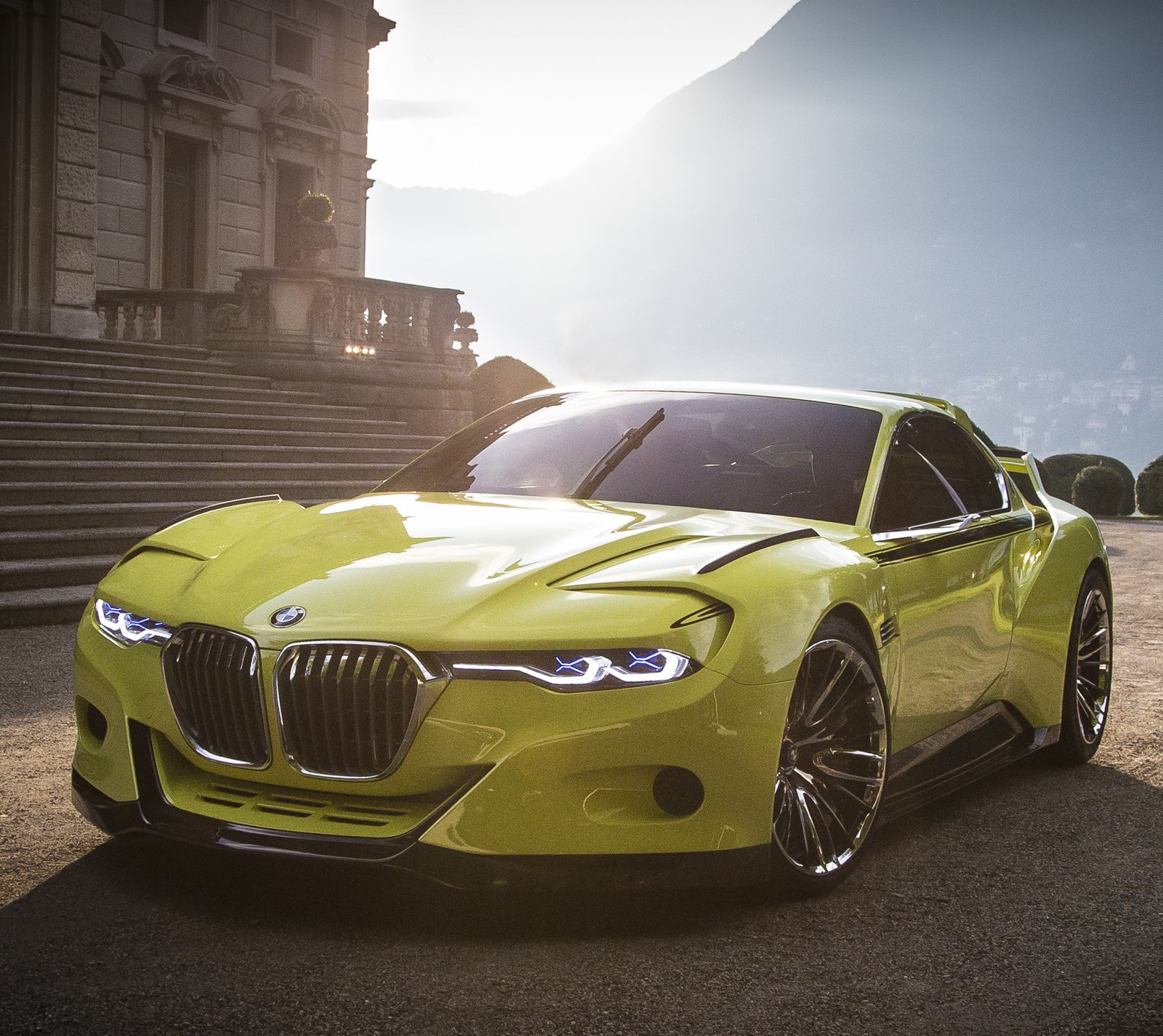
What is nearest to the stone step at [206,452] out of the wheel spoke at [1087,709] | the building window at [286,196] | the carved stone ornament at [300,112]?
the wheel spoke at [1087,709]

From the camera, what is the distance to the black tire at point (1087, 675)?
5.37 meters

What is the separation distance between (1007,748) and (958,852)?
0.92 metres

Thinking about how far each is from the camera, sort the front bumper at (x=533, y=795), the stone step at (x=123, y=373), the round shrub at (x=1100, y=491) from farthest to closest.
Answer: the round shrub at (x=1100, y=491), the stone step at (x=123, y=373), the front bumper at (x=533, y=795)

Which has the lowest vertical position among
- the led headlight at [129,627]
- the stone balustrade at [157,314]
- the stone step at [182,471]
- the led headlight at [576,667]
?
the stone step at [182,471]

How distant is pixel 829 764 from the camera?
3.62 m

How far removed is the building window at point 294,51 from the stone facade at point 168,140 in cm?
3

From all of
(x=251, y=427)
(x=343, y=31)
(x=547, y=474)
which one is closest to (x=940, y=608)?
(x=547, y=474)

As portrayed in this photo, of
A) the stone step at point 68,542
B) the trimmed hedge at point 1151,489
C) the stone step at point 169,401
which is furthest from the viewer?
the trimmed hedge at point 1151,489

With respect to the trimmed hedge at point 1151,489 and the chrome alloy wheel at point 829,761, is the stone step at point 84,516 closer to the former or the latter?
the chrome alloy wheel at point 829,761

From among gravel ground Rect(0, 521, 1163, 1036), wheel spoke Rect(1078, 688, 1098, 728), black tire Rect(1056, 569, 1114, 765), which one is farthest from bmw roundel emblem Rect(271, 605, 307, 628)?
wheel spoke Rect(1078, 688, 1098, 728)

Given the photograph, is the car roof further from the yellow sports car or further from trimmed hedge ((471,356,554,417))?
trimmed hedge ((471,356,554,417))

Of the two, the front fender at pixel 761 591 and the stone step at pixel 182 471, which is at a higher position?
the front fender at pixel 761 591

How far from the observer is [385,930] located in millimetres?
3154

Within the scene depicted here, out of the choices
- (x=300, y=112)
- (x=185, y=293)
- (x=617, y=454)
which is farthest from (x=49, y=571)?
(x=300, y=112)
